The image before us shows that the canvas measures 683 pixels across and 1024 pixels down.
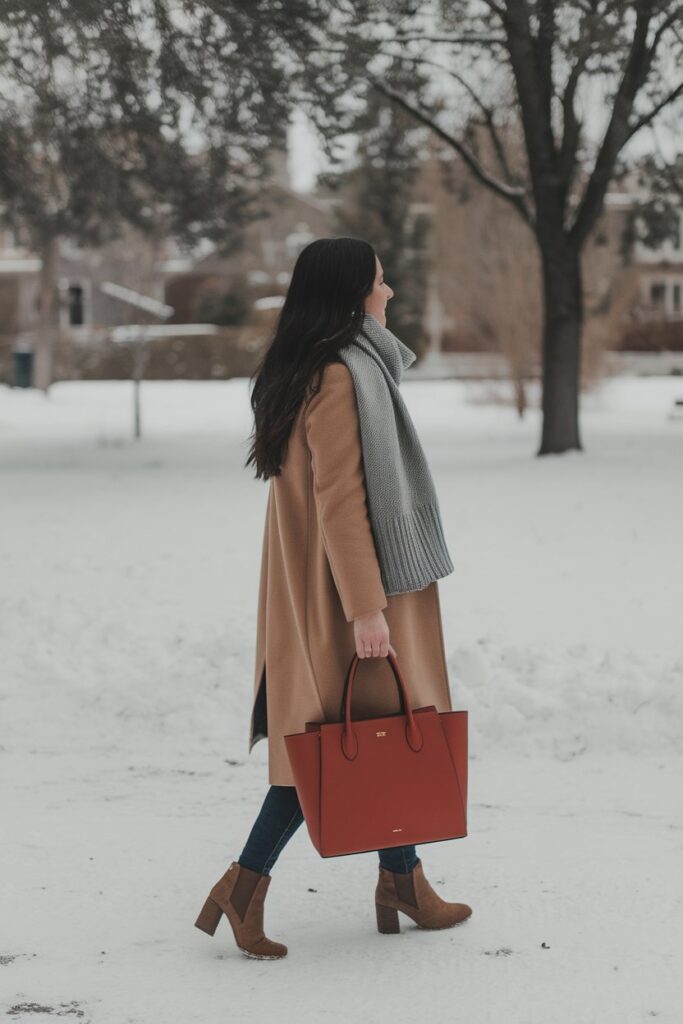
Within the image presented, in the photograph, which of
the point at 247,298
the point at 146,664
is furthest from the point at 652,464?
the point at 247,298

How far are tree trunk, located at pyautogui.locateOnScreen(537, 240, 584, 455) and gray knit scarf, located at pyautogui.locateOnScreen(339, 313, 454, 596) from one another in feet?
44.5

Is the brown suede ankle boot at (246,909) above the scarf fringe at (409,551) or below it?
below

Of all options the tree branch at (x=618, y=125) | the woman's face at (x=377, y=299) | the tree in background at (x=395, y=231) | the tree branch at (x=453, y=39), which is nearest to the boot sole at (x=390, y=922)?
the woman's face at (x=377, y=299)

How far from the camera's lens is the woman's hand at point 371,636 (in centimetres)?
371

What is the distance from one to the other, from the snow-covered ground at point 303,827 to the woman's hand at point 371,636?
14cm

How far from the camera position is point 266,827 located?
393 centimetres

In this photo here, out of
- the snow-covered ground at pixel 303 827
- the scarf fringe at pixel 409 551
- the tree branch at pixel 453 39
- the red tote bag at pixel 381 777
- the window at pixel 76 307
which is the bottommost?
the snow-covered ground at pixel 303 827

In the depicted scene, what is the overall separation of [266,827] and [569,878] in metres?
1.12

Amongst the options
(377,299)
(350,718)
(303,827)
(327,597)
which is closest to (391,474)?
(327,597)

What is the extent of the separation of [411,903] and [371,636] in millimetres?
844

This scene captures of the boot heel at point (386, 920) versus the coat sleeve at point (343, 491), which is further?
the boot heel at point (386, 920)

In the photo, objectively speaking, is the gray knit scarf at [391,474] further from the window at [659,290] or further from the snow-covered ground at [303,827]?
the window at [659,290]

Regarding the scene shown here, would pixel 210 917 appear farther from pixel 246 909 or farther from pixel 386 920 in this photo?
pixel 386 920

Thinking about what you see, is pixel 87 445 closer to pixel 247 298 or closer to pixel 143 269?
pixel 143 269
